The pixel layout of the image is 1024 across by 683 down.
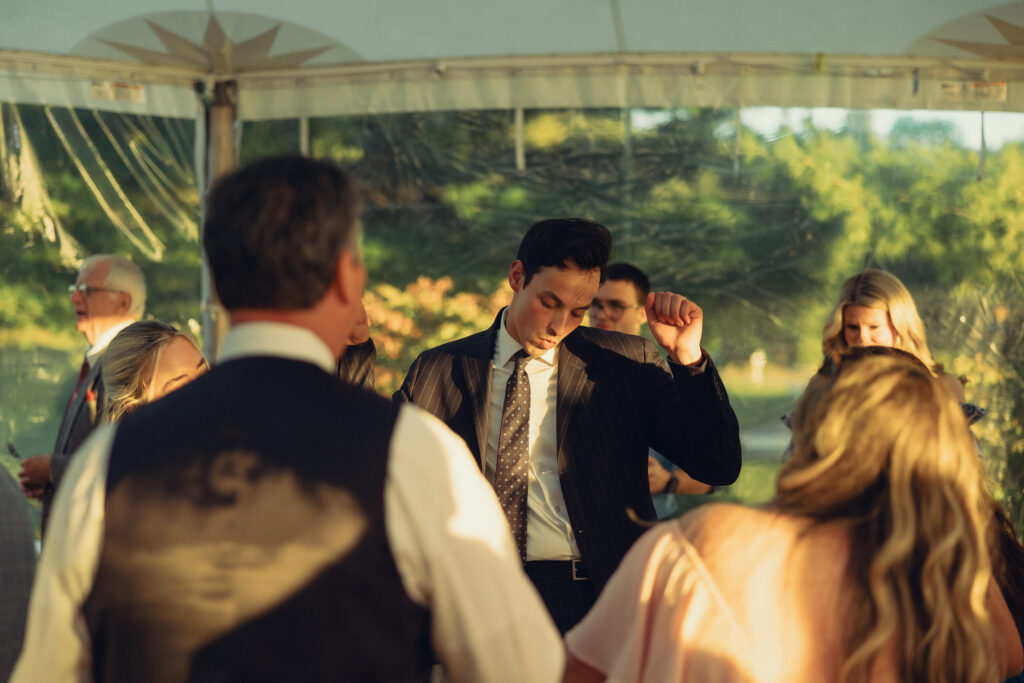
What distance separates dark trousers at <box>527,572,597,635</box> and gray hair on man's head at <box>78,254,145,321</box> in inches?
108

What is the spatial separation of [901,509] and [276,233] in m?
1.09

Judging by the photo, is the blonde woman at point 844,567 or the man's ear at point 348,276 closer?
the man's ear at point 348,276

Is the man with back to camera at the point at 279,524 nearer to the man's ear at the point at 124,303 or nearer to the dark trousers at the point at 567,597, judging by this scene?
the dark trousers at the point at 567,597

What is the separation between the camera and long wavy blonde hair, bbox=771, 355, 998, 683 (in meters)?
1.55

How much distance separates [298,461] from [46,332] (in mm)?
4382

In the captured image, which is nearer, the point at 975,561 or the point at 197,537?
the point at 197,537

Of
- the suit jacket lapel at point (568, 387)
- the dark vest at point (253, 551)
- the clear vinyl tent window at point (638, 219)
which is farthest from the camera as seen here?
the clear vinyl tent window at point (638, 219)

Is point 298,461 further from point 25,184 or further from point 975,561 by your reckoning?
point 25,184

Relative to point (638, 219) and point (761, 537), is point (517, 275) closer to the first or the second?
point (761, 537)

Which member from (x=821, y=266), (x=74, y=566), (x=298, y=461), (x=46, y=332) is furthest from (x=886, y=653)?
(x=46, y=332)

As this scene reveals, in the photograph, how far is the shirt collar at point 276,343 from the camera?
1.27 meters

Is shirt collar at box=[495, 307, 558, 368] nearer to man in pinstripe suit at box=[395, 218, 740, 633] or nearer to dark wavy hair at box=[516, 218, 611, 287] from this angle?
man in pinstripe suit at box=[395, 218, 740, 633]

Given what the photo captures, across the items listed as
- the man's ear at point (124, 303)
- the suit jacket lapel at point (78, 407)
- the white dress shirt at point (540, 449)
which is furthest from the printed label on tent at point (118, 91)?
the white dress shirt at point (540, 449)

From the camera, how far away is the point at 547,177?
5055 millimetres
